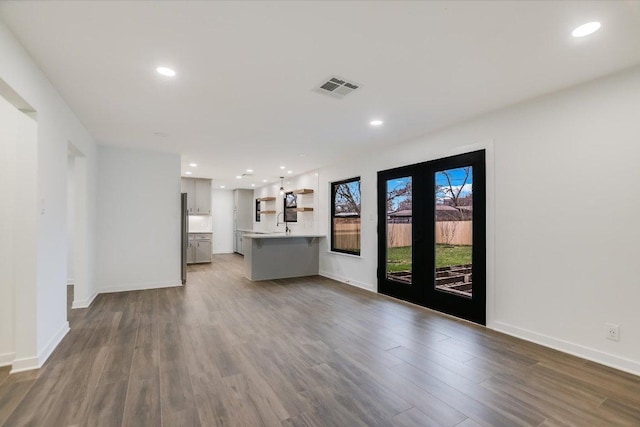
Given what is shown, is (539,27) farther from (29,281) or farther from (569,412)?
(29,281)

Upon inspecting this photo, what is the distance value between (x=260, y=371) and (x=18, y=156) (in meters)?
2.74

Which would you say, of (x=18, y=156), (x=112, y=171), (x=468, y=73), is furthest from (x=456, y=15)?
(x=112, y=171)

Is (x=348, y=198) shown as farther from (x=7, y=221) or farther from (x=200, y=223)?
(x=200, y=223)

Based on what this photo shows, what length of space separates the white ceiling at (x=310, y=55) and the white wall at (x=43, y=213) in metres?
0.16

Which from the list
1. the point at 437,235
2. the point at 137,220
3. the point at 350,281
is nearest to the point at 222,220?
the point at 137,220

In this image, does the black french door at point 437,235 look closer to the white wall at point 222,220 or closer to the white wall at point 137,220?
the white wall at point 137,220

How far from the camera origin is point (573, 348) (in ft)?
9.15

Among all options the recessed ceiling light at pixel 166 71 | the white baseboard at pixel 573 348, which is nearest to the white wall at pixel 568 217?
the white baseboard at pixel 573 348

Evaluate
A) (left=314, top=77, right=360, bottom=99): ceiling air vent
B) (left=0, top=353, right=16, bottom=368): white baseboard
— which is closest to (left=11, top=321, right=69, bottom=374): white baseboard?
(left=0, top=353, right=16, bottom=368): white baseboard

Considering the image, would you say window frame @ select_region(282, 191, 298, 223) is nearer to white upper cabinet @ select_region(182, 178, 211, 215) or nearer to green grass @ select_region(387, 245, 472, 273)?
white upper cabinet @ select_region(182, 178, 211, 215)

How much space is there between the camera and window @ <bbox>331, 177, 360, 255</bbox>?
600cm

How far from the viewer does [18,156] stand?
2486 millimetres

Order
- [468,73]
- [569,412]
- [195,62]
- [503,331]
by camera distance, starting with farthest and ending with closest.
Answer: [503,331] → [468,73] → [195,62] → [569,412]

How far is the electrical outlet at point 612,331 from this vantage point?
2.54 meters
